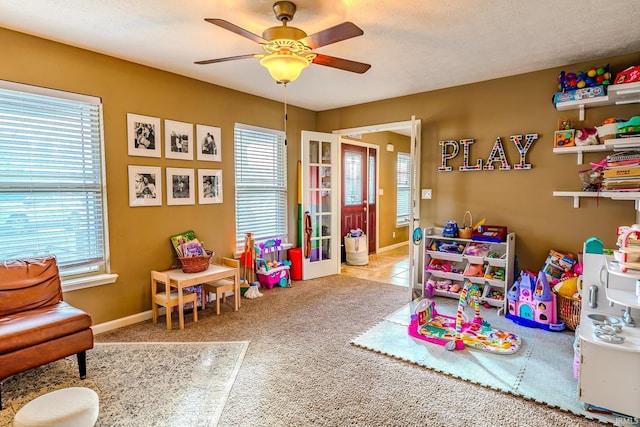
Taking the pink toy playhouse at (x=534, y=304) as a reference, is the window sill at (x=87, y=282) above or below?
above

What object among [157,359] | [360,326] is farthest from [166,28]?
[360,326]

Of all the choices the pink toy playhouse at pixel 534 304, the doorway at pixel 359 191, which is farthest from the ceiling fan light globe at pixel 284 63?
the doorway at pixel 359 191

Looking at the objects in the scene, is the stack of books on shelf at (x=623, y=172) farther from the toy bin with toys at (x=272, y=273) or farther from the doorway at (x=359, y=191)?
the doorway at (x=359, y=191)

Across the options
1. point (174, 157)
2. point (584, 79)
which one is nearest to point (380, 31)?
point (584, 79)

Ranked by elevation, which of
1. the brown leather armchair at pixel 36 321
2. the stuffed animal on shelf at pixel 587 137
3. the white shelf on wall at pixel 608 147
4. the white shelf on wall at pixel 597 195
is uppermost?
the stuffed animal on shelf at pixel 587 137

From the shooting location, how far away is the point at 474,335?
3.02 meters

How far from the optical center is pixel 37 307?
2484 millimetres

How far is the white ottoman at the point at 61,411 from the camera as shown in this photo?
1.61m

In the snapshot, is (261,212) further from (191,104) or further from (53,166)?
(53,166)

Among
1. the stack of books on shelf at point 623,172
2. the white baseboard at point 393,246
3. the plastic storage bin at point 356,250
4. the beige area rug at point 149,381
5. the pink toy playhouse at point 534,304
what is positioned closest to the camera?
the beige area rug at point 149,381

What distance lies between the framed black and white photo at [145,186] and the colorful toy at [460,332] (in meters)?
2.81

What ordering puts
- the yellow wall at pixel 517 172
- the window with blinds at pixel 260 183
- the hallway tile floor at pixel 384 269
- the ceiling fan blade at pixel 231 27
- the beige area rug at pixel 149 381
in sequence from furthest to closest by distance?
1. the hallway tile floor at pixel 384 269
2. the window with blinds at pixel 260 183
3. the yellow wall at pixel 517 172
4. the beige area rug at pixel 149 381
5. the ceiling fan blade at pixel 231 27

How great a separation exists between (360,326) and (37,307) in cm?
260

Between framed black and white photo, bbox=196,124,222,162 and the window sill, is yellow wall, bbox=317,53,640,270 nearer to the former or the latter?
framed black and white photo, bbox=196,124,222,162
